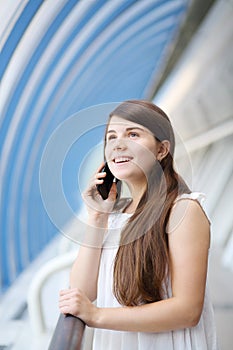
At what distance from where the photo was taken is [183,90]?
5.20 meters

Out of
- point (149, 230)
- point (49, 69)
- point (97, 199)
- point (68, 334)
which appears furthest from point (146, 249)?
point (49, 69)

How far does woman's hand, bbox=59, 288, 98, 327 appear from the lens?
3.31 feet

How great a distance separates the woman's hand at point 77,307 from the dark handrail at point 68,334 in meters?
0.01

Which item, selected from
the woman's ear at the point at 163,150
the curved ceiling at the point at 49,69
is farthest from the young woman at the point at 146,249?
the curved ceiling at the point at 49,69

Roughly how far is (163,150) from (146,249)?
0.20 metres

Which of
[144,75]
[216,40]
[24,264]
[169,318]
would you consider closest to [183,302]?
[169,318]

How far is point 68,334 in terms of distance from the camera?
0.90 m

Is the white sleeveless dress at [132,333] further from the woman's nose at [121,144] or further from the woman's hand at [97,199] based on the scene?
the woman's nose at [121,144]

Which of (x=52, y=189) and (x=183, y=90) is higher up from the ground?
(x=183, y=90)

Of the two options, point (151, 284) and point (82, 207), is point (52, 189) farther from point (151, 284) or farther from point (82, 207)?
point (151, 284)

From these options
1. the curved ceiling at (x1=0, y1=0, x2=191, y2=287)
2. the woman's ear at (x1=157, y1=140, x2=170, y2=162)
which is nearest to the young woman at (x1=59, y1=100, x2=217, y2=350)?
the woman's ear at (x1=157, y1=140, x2=170, y2=162)

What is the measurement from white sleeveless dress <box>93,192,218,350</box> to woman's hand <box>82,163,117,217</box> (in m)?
0.02

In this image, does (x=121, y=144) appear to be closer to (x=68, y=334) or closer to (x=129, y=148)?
(x=129, y=148)

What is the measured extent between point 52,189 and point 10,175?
3.34 metres
